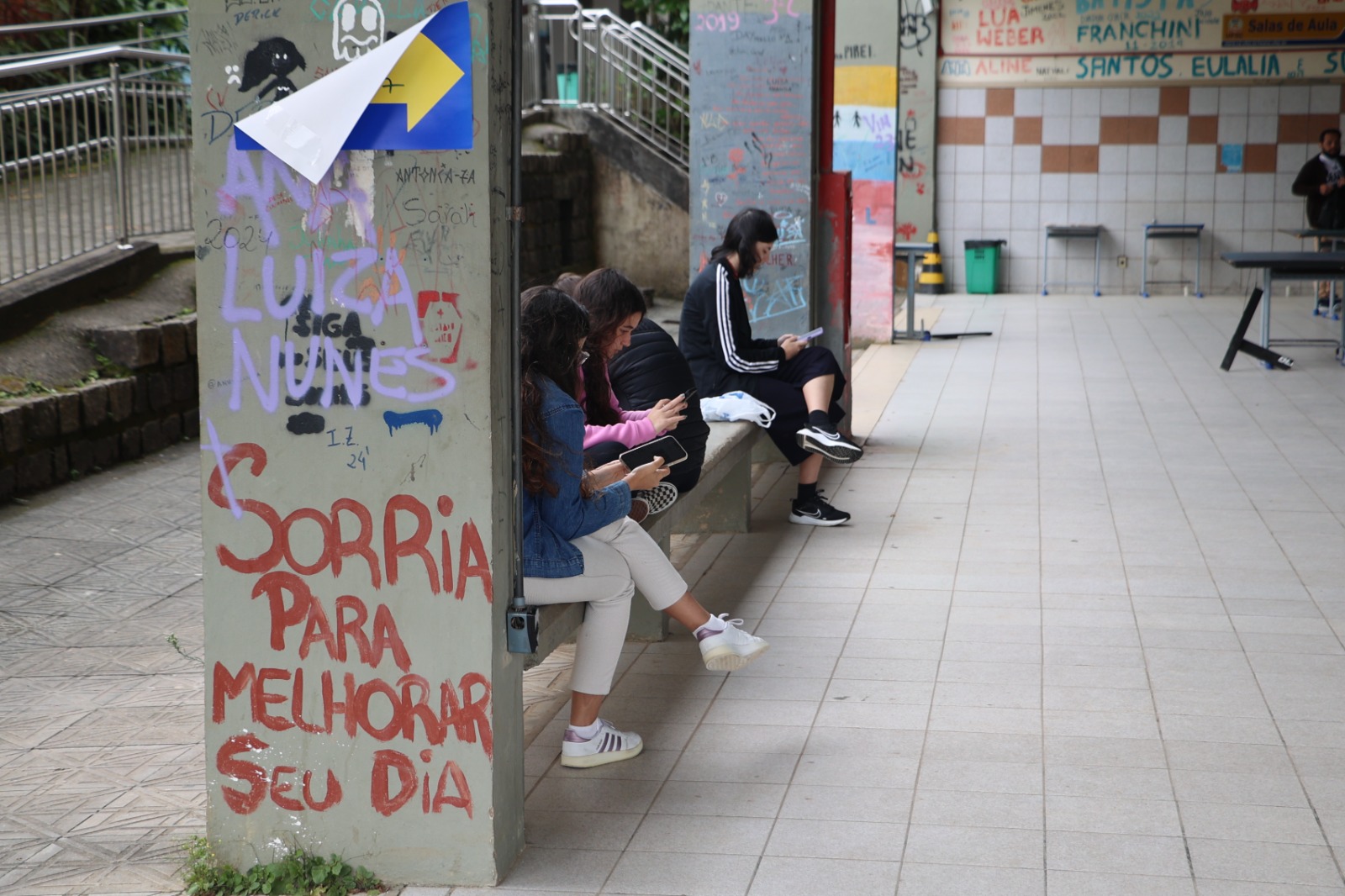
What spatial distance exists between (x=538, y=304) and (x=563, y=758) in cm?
125

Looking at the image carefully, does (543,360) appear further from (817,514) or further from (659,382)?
(817,514)

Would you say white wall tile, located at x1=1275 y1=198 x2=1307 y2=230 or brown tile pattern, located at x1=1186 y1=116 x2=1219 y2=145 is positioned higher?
brown tile pattern, located at x1=1186 y1=116 x2=1219 y2=145

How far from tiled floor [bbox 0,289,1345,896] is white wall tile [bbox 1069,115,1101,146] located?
922 cm

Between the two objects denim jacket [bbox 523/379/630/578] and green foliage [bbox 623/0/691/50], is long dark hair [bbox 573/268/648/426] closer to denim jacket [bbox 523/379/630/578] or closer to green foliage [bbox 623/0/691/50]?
denim jacket [bbox 523/379/630/578]

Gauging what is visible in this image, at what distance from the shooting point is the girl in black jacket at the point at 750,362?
21.3 ft

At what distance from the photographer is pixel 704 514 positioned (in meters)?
6.46

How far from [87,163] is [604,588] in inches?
237

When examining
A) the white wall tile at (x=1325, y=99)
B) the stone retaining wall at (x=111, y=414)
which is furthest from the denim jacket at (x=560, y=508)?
the white wall tile at (x=1325, y=99)

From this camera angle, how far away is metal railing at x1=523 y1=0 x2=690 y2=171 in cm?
1522

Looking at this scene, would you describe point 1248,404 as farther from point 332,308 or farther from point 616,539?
point 332,308

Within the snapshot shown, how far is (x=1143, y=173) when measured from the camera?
16.2 metres

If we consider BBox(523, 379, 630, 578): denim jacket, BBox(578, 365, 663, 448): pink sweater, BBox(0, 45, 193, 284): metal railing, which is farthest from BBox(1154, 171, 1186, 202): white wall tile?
BBox(523, 379, 630, 578): denim jacket

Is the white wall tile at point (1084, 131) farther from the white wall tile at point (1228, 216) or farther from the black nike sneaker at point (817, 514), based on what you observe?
the black nike sneaker at point (817, 514)

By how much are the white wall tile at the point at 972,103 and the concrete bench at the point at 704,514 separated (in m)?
11.0
